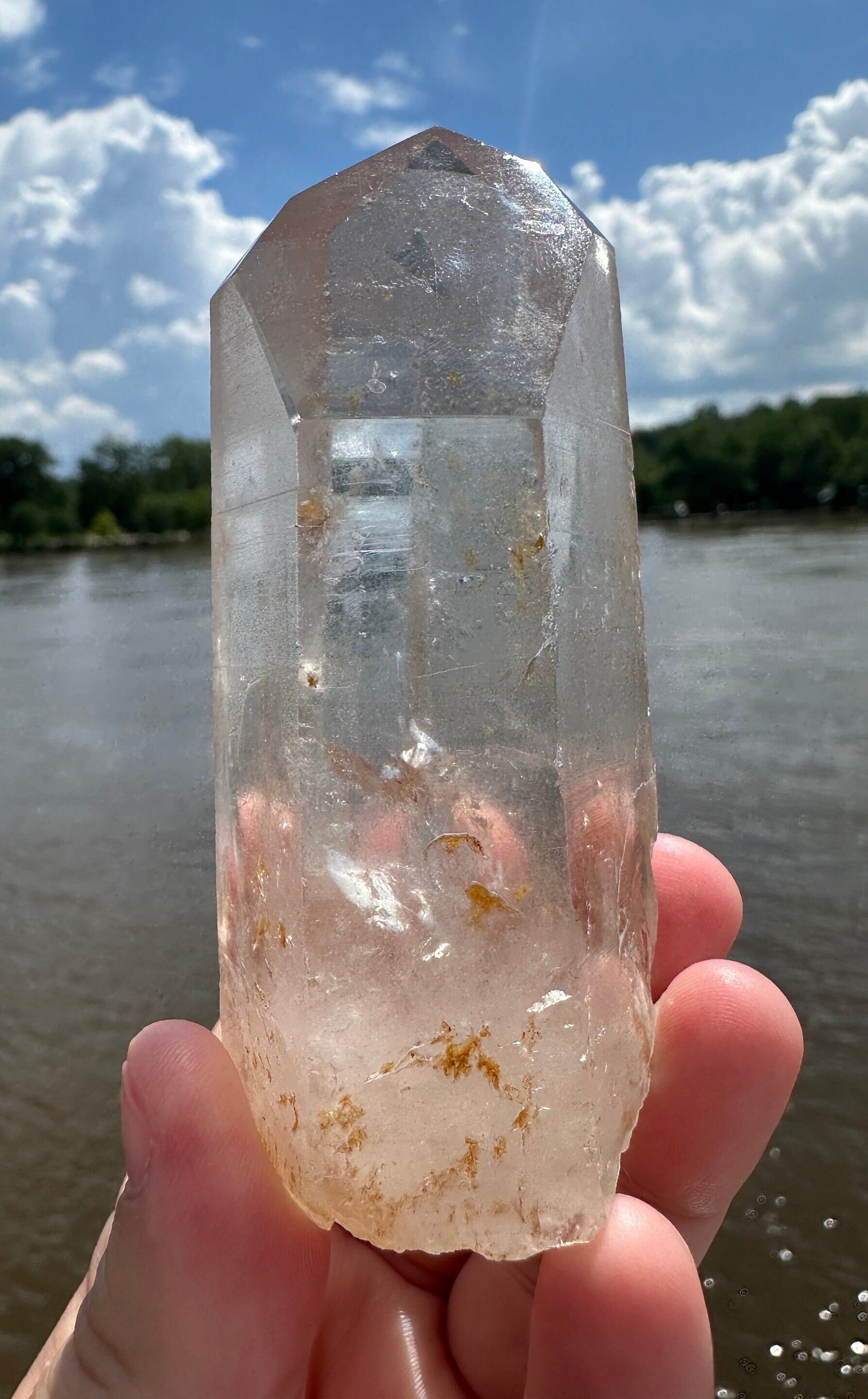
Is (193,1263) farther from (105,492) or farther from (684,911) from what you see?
(105,492)

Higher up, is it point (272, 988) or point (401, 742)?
point (401, 742)

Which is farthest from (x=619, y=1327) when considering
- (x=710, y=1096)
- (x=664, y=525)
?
(x=664, y=525)

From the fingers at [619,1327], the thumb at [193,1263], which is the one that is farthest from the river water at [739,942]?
the thumb at [193,1263]

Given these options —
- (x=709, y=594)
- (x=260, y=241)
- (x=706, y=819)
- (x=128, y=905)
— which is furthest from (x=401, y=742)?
(x=709, y=594)

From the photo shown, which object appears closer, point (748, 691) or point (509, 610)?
point (509, 610)

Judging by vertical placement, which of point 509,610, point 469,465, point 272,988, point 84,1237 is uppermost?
point 469,465

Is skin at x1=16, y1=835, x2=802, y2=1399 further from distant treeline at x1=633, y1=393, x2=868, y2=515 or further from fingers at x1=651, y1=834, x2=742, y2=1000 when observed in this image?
distant treeline at x1=633, y1=393, x2=868, y2=515

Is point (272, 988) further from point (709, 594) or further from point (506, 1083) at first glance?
point (709, 594)
